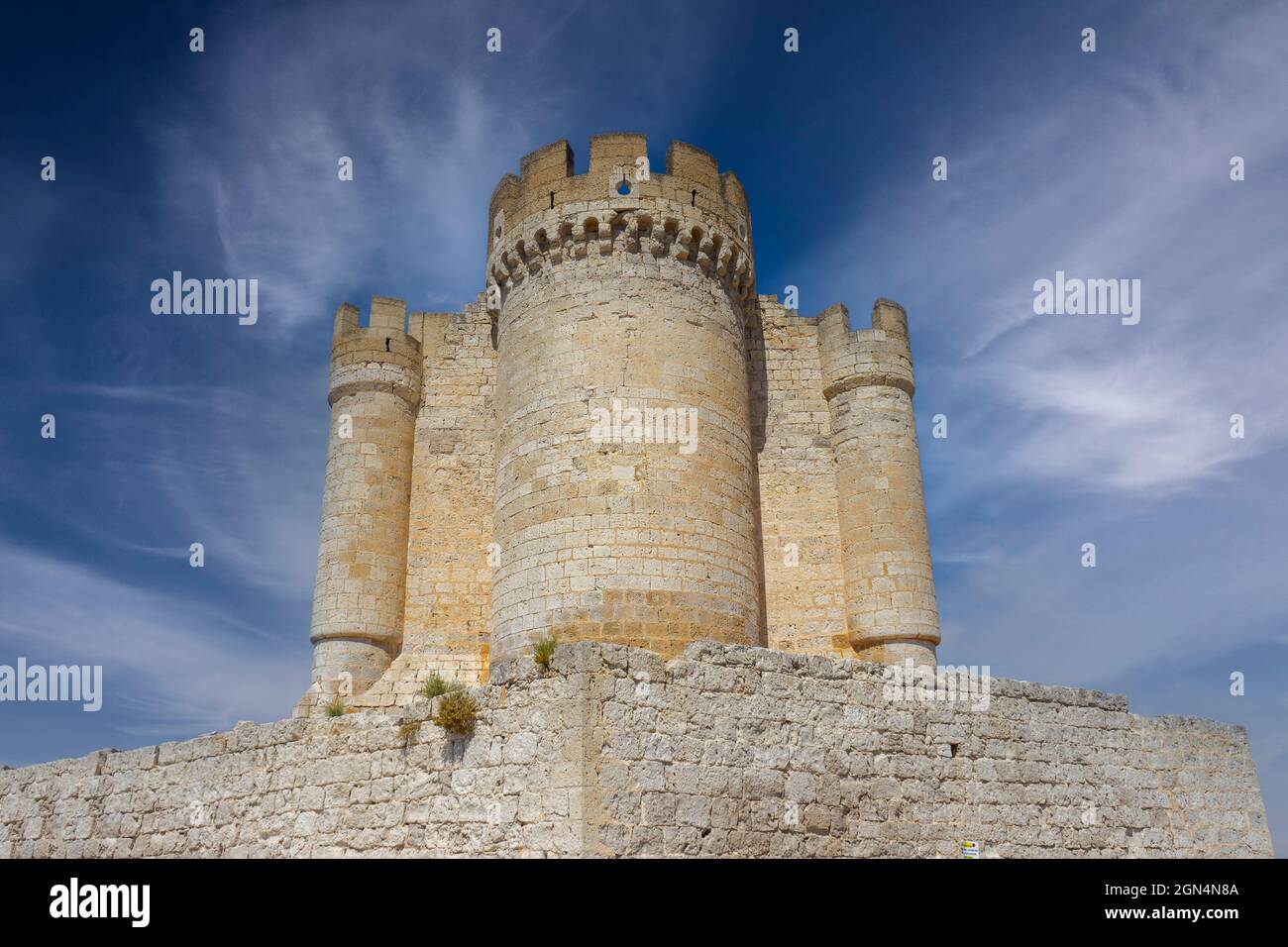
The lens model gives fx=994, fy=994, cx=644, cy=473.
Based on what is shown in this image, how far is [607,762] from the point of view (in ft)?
24.6

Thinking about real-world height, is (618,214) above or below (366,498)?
above

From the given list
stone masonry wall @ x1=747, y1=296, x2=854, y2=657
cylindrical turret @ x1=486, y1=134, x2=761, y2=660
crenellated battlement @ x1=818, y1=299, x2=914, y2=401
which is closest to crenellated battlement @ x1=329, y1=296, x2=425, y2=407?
cylindrical turret @ x1=486, y1=134, x2=761, y2=660

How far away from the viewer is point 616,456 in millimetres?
12633

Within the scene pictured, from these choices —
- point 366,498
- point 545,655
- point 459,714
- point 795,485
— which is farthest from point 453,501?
point 545,655

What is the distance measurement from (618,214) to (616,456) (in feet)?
11.6

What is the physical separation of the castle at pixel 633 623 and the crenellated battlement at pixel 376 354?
0.14 feet

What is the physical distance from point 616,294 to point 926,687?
21.9ft

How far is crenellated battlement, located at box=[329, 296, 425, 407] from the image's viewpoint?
53.0 feet

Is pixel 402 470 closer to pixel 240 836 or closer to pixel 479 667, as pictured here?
pixel 479 667

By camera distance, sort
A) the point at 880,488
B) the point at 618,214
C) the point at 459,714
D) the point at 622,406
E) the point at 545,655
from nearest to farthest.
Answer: the point at 545,655 → the point at 459,714 → the point at 622,406 → the point at 618,214 → the point at 880,488

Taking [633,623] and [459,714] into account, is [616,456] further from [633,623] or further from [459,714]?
[459,714]

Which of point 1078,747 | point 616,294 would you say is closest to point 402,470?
point 616,294

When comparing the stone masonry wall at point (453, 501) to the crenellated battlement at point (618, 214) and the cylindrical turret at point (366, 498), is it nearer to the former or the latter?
the cylindrical turret at point (366, 498)
